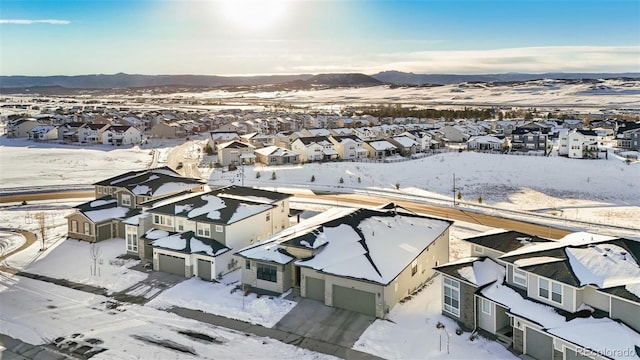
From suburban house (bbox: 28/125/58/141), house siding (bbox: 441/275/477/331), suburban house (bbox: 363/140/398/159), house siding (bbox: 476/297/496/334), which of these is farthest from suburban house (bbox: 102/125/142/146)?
house siding (bbox: 476/297/496/334)

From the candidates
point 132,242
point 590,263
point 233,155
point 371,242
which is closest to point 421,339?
point 371,242

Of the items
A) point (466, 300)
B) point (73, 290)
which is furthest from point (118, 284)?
point (466, 300)

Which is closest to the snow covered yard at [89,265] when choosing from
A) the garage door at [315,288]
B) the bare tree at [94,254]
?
the bare tree at [94,254]

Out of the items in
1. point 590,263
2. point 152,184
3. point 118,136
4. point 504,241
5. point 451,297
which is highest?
point 118,136

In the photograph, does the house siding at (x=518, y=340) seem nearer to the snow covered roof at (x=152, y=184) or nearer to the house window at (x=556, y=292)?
the house window at (x=556, y=292)

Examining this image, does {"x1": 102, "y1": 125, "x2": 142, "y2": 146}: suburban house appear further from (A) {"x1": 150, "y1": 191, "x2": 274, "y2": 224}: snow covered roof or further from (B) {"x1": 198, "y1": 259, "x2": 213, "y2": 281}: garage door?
(B) {"x1": 198, "y1": 259, "x2": 213, "y2": 281}: garage door

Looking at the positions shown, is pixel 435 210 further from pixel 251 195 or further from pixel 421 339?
pixel 421 339
